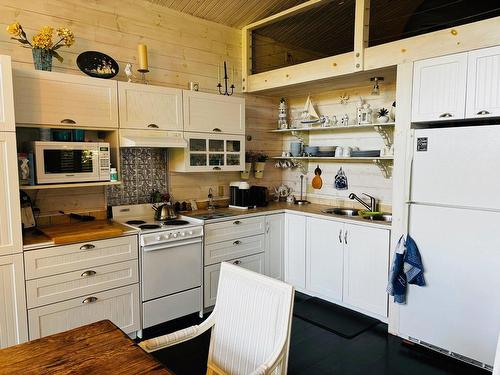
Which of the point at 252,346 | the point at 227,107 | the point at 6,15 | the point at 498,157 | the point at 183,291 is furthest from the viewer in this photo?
the point at 227,107

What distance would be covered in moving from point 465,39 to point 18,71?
306 cm

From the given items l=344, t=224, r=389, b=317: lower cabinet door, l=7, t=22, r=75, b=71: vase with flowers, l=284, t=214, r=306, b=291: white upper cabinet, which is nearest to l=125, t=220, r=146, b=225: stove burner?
l=7, t=22, r=75, b=71: vase with flowers

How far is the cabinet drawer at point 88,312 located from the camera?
2438 mm

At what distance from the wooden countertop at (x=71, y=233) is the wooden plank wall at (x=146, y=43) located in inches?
11.3

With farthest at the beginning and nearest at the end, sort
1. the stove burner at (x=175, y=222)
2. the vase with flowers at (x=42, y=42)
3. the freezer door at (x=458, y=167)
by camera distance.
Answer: the stove burner at (x=175, y=222)
the vase with flowers at (x=42, y=42)
the freezer door at (x=458, y=167)

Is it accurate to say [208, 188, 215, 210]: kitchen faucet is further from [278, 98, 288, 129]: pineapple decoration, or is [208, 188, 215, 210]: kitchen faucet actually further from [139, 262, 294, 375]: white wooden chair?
[139, 262, 294, 375]: white wooden chair

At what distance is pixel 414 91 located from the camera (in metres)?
2.75

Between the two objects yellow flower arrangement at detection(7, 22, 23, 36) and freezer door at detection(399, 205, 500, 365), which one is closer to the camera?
freezer door at detection(399, 205, 500, 365)

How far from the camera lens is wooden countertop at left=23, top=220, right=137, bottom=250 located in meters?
2.45

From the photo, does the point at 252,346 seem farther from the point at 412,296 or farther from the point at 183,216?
the point at 183,216

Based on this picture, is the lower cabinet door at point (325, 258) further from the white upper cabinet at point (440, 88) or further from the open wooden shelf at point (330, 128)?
the white upper cabinet at point (440, 88)

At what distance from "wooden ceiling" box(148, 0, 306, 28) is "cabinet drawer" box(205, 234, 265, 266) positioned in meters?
2.37

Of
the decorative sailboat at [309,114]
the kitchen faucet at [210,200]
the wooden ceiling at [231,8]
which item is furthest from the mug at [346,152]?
the wooden ceiling at [231,8]

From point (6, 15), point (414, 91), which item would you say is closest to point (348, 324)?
point (414, 91)
